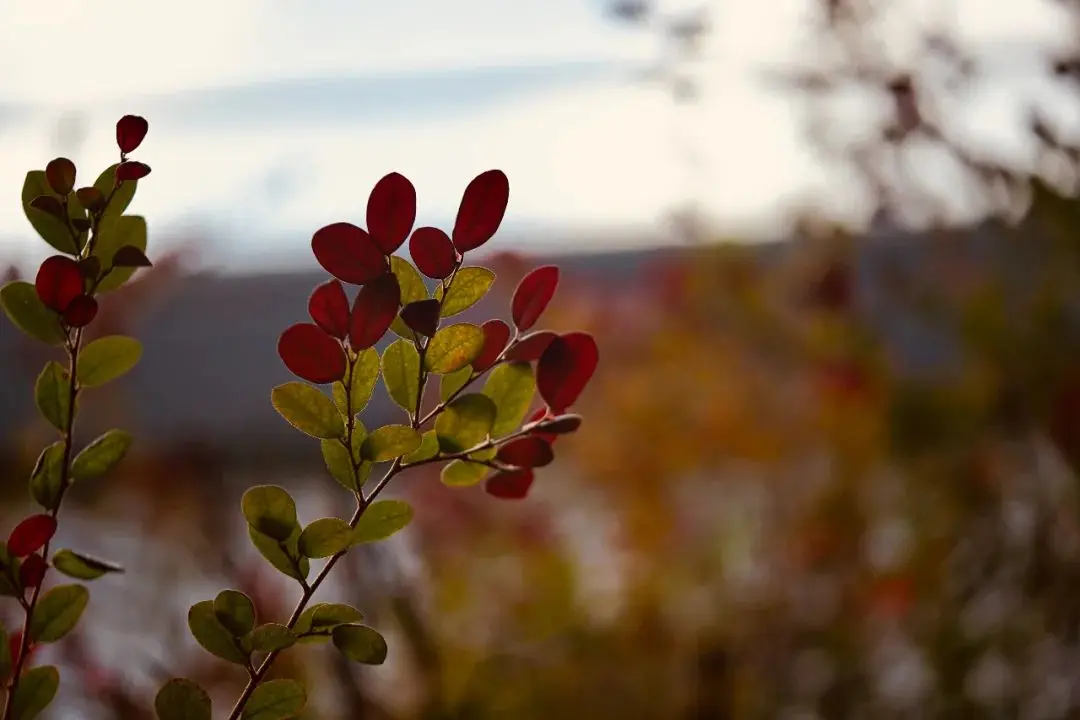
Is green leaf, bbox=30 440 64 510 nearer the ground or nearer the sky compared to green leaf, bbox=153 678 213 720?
nearer the sky

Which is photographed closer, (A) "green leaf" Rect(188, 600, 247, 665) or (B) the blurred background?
(A) "green leaf" Rect(188, 600, 247, 665)

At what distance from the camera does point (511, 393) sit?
0.32m

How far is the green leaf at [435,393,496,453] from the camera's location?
30 centimetres

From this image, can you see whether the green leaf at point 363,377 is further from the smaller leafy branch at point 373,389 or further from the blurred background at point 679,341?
the blurred background at point 679,341

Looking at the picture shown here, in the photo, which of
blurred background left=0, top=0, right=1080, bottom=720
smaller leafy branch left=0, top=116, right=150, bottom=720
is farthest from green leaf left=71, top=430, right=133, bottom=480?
blurred background left=0, top=0, right=1080, bottom=720

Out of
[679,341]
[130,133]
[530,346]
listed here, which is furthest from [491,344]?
[679,341]

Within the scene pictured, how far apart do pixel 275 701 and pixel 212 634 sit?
3 centimetres

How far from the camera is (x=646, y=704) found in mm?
930

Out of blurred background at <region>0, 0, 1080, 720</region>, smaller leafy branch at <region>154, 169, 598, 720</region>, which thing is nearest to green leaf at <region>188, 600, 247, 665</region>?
smaller leafy branch at <region>154, 169, 598, 720</region>

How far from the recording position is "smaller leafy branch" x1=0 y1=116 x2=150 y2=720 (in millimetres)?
292

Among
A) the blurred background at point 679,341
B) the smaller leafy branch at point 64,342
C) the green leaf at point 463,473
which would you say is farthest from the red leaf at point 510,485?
the blurred background at point 679,341

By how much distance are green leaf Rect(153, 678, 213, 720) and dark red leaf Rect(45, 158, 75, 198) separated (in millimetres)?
135

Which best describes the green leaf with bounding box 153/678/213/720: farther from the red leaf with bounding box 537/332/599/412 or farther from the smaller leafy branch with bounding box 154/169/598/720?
the red leaf with bounding box 537/332/599/412

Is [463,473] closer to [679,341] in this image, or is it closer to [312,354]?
[312,354]
